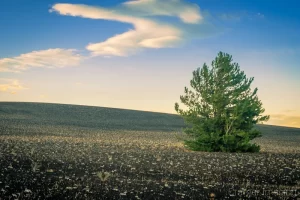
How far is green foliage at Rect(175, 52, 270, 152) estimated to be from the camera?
28.6 metres

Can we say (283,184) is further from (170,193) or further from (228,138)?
(228,138)

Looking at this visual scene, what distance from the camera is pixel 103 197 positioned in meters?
12.4

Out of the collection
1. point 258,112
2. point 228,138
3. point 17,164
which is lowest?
point 17,164

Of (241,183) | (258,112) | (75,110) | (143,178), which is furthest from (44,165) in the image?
(75,110)

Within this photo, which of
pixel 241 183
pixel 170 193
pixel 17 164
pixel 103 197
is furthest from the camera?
pixel 17 164

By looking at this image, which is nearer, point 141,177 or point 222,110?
point 141,177

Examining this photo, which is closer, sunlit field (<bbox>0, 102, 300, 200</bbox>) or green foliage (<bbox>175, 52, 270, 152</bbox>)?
sunlit field (<bbox>0, 102, 300, 200</bbox>)

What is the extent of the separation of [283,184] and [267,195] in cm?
348

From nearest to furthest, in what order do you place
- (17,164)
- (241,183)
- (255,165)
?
(241,183) → (17,164) → (255,165)

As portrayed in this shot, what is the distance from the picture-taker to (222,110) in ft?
95.0

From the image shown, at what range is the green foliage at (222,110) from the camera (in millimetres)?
28578

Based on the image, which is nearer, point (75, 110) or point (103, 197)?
point (103, 197)

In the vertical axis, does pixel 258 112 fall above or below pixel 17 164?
above

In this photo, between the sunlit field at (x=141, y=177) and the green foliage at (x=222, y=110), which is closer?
the sunlit field at (x=141, y=177)
